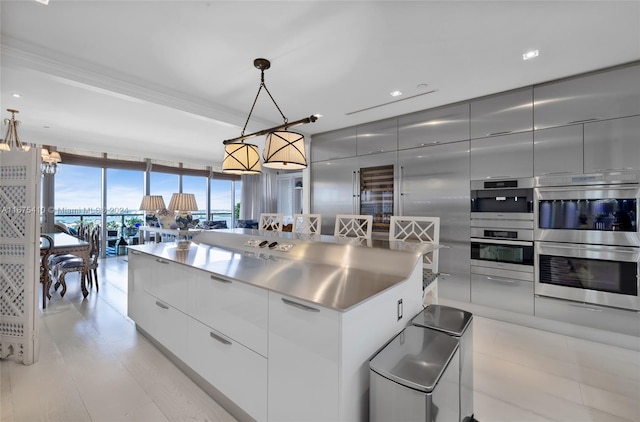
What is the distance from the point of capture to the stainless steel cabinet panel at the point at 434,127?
11.1 feet

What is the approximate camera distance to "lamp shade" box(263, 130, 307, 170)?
2.15 meters

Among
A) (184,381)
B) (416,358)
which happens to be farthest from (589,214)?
(184,381)

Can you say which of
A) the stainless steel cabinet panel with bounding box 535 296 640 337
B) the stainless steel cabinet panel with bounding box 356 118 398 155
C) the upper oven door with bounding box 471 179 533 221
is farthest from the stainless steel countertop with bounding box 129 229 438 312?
→ the stainless steel cabinet panel with bounding box 356 118 398 155

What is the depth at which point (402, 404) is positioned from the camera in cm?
103

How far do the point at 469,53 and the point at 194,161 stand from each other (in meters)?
6.87

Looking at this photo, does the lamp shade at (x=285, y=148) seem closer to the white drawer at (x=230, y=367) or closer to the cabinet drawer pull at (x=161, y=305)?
the white drawer at (x=230, y=367)

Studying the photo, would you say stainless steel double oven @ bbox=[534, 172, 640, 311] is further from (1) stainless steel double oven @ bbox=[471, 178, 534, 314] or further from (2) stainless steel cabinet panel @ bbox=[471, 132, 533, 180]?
(2) stainless steel cabinet panel @ bbox=[471, 132, 533, 180]

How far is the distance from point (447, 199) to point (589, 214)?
1.31m

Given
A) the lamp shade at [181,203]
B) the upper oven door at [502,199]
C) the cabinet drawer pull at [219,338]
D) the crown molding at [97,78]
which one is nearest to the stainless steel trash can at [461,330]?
the cabinet drawer pull at [219,338]

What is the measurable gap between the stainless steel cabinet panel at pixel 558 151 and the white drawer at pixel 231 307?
3142 mm

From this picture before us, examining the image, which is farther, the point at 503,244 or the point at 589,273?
the point at 503,244

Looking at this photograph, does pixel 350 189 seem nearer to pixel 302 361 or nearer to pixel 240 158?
pixel 240 158

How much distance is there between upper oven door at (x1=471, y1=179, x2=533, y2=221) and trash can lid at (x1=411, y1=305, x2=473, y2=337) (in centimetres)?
193

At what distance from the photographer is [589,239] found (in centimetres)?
263
